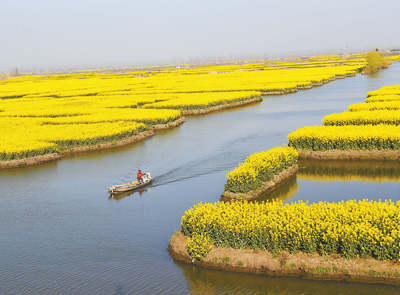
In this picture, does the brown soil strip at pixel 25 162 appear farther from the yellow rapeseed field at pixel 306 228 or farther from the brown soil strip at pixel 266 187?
the yellow rapeseed field at pixel 306 228

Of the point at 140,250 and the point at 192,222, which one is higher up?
the point at 192,222

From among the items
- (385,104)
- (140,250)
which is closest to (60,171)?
(140,250)

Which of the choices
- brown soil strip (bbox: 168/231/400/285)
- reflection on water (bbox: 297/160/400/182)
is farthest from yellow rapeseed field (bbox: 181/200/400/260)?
reflection on water (bbox: 297/160/400/182)

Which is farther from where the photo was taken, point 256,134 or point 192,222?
point 256,134

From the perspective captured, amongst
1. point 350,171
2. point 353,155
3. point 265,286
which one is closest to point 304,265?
point 265,286

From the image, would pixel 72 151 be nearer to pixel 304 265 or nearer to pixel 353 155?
pixel 353 155

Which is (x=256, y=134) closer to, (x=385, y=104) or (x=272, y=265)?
(x=385, y=104)
